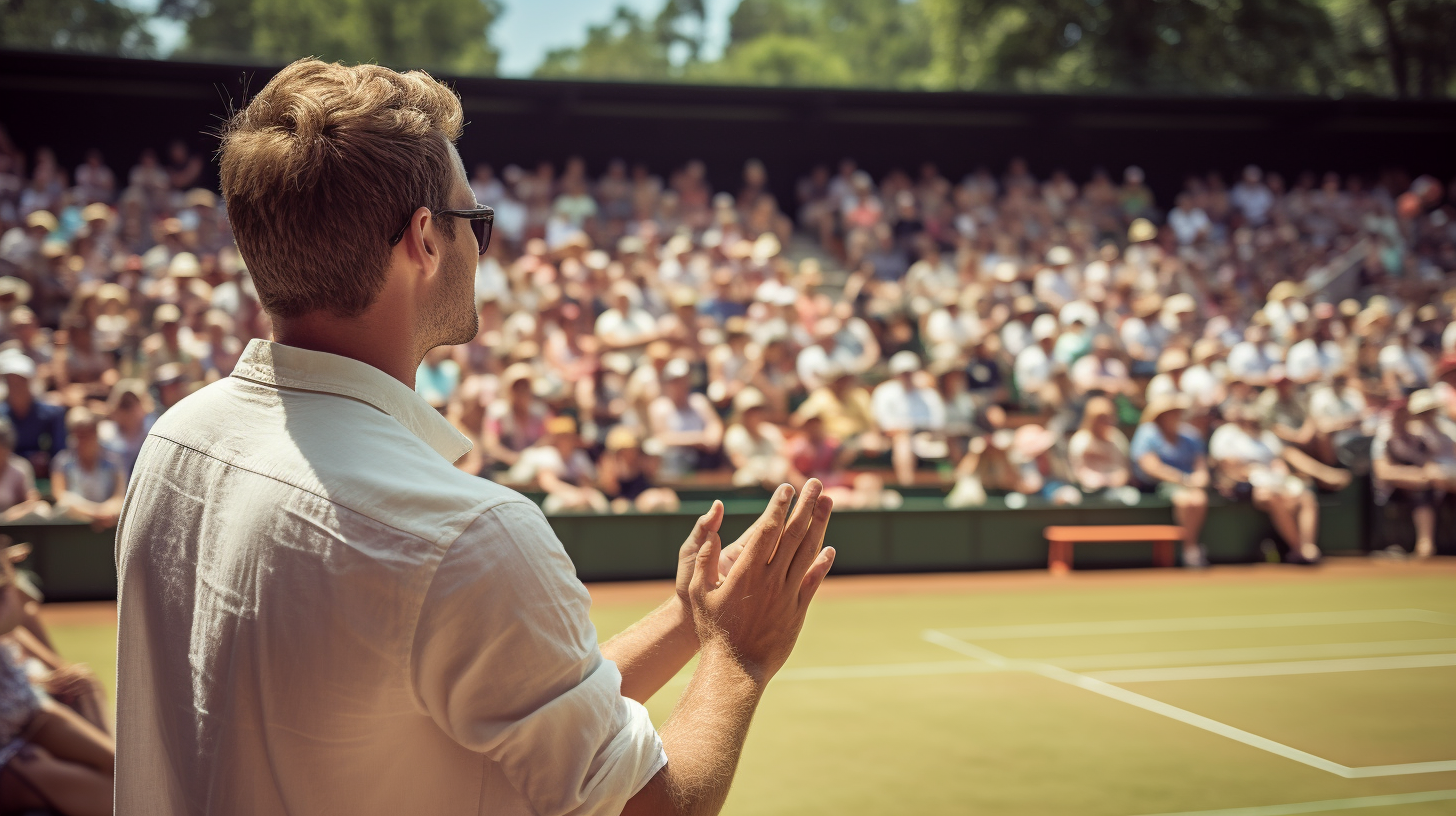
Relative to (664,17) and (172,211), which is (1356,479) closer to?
(172,211)

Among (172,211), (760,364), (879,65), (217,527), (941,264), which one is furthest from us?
(879,65)

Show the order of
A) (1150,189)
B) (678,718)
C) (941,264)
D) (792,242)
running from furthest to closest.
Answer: (1150,189) < (792,242) < (941,264) < (678,718)

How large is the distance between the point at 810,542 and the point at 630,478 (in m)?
9.68

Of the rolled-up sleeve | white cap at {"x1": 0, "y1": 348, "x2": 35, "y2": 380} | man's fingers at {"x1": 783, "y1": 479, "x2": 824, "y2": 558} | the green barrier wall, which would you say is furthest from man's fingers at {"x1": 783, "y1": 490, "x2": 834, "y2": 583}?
white cap at {"x1": 0, "y1": 348, "x2": 35, "y2": 380}

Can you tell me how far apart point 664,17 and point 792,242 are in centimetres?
7011

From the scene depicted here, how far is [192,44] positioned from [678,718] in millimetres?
60792

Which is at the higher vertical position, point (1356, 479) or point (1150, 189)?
point (1150, 189)

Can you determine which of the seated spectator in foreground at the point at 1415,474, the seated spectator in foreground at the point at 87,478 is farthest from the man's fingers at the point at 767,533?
the seated spectator in foreground at the point at 1415,474

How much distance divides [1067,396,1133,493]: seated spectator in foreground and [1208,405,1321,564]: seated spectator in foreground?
112 centimetres

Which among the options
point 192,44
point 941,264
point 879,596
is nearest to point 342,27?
point 192,44

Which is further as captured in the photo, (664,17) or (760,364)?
(664,17)

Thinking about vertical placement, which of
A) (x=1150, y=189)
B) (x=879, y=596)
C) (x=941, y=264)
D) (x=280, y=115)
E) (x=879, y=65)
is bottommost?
(x=879, y=596)

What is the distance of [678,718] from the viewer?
1479mm

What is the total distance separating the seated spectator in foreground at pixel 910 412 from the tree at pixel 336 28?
41354 millimetres
